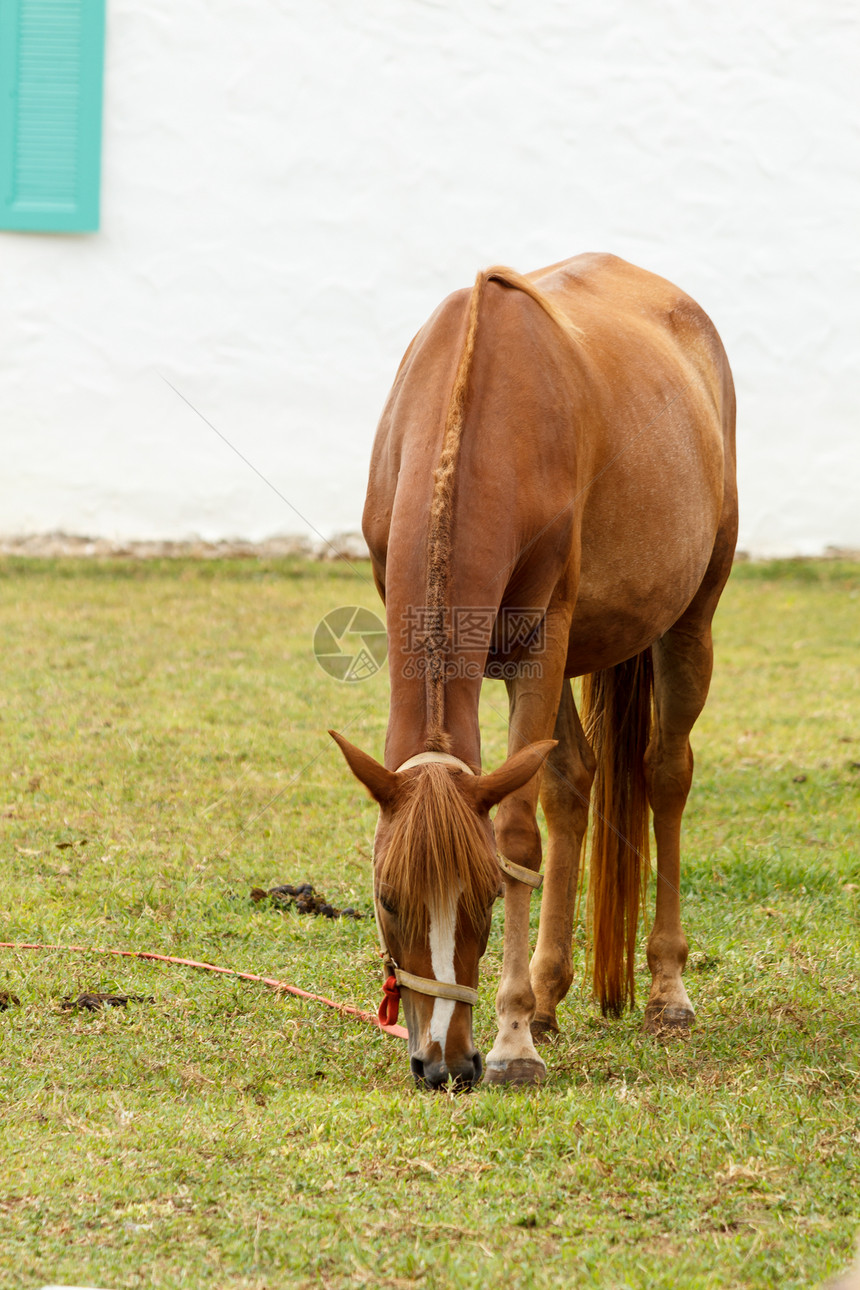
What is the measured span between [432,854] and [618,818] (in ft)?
5.26

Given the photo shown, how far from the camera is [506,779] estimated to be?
8.80 feet

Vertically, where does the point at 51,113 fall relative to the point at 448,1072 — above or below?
above

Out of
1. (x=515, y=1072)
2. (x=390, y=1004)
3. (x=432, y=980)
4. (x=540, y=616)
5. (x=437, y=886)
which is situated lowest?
(x=515, y=1072)

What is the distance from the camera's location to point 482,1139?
2617 mm

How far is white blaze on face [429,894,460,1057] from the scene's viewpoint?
2.61 m

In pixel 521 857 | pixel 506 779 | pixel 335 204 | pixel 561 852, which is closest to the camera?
pixel 506 779

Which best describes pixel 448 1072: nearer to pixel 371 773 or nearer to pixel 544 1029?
pixel 371 773

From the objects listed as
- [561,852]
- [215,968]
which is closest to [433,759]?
[561,852]

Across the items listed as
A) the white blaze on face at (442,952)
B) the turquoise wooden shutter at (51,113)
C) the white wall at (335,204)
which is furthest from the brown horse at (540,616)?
the turquoise wooden shutter at (51,113)

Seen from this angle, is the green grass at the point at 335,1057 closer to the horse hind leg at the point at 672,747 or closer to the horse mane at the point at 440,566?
the horse hind leg at the point at 672,747

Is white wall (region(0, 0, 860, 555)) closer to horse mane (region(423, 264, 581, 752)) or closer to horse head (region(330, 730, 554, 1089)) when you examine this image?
horse mane (region(423, 264, 581, 752))

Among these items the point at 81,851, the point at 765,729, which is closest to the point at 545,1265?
the point at 81,851

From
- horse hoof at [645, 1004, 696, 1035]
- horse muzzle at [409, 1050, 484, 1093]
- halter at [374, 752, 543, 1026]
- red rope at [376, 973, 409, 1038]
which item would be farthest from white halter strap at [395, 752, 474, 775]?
horse hoof at [645, 1004, 696, 1035]

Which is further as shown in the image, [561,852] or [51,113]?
[51,113]
